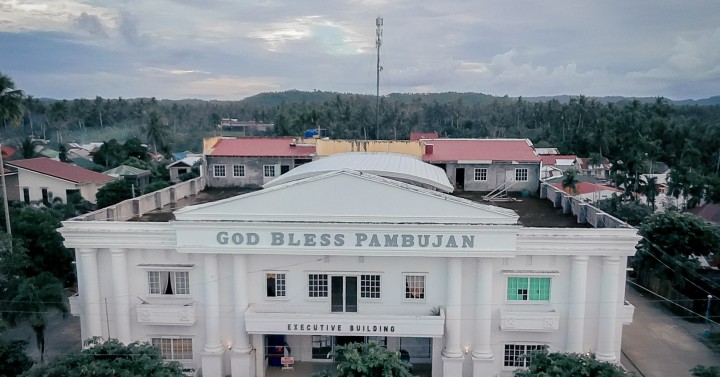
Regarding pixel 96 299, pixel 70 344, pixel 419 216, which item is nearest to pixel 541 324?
pixel 419 216

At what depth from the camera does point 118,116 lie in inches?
6255

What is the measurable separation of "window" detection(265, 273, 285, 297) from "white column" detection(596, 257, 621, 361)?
12.2 meters

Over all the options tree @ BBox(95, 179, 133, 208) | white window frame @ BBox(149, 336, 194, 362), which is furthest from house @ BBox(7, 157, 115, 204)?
white window frame @ BBox(149, 336, 194, 362)

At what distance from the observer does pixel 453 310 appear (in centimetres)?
2106

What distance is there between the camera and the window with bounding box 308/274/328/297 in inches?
858

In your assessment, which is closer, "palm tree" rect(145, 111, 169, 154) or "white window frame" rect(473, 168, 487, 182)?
"white window frame" rect(473, 168, 487, 182)

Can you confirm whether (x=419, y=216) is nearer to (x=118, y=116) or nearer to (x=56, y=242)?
(x=56, y=242)

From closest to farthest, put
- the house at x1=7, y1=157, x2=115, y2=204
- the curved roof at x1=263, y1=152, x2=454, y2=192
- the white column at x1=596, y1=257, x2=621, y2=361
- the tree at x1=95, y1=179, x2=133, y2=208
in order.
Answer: the white column at x1=596, y1=257, x2=621, y2=361 < the curved roof at x1=263, y1=152, x2=454, y2=192 < the tree at x1=95, y1=179, x2=133, y2=208 < the house at x1=7, y1=157, x2=115, y2=204

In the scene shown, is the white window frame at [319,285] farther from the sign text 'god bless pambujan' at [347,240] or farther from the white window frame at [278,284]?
the sign text 'god bless pambujan' at [347,240]

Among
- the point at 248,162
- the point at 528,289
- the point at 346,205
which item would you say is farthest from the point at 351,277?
the point at 248,162

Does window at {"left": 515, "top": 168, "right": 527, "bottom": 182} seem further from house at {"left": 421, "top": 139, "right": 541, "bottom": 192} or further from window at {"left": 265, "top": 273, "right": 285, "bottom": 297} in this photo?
window at {"left": 265, "top": 273, "right": 285, "bottom": 297}

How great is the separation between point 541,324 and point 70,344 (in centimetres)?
2128

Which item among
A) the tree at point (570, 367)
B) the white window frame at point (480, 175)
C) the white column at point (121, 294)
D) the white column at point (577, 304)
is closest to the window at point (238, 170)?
the white column at point (121, 294)

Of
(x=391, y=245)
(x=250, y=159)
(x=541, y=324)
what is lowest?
(x=541, y=324)
